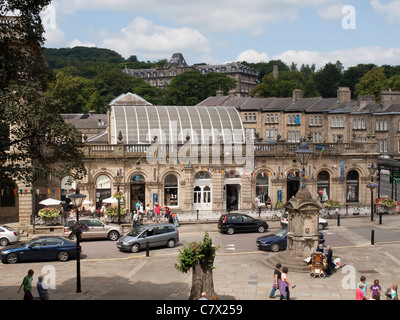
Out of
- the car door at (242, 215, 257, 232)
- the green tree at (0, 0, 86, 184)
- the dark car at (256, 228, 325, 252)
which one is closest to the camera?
the green tree at (0, 0, 86, 184)

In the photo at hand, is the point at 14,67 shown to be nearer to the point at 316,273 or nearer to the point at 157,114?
the point at 316,273

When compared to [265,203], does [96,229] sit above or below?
below

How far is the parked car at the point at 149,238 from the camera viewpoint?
3020 centimetres

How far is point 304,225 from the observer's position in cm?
2570

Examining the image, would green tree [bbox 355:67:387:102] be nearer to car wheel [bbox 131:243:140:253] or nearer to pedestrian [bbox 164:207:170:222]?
pedestrian [bbox 164:207:170:222]

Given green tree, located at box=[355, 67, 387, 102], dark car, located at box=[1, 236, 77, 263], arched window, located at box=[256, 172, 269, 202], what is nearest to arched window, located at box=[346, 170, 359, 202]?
arched window, located at box=[256, 172, 269, 202]

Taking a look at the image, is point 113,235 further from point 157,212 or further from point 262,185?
point 262,185

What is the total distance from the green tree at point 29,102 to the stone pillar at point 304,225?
1156 centimetres

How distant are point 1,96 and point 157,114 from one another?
32891 millimetres

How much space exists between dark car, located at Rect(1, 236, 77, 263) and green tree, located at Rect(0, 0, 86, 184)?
10527 mm

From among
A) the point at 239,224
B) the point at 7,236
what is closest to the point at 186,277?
the point at 239,224

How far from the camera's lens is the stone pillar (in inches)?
1006

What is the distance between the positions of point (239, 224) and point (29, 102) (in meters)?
21.0

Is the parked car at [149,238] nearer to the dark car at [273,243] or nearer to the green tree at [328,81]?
the dark car at [273,243]
